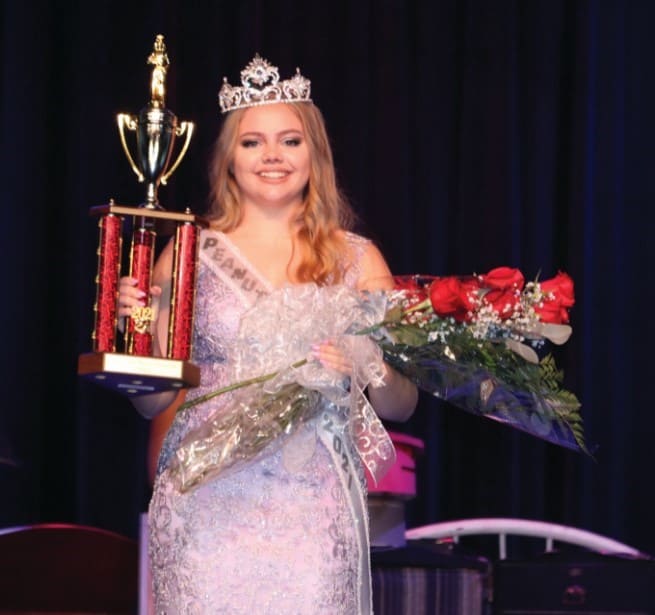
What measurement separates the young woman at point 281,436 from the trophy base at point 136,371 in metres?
0.14

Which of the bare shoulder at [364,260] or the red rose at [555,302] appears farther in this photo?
the bare shoulder at [364,260]

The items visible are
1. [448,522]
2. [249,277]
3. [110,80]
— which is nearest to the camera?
[249,277]

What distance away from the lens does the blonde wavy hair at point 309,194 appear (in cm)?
308

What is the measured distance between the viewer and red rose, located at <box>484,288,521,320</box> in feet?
8.80

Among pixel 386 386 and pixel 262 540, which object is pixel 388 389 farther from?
pixel 262 540

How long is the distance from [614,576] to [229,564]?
130cm

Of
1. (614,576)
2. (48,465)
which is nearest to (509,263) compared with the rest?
(614,576)

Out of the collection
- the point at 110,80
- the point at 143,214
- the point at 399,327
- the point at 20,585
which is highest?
the point at 110,80

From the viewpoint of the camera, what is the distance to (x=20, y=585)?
364 centimetres

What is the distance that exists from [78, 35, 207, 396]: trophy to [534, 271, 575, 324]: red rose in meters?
0.66

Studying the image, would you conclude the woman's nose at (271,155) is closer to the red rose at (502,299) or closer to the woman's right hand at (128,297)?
the woman's right hand at (128,297)

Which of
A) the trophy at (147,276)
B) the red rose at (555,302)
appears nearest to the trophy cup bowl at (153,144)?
the trophy at (147,276)

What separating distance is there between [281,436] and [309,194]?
1.98 feet

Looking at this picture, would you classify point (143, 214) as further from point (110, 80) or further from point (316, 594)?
point (110, 80)
